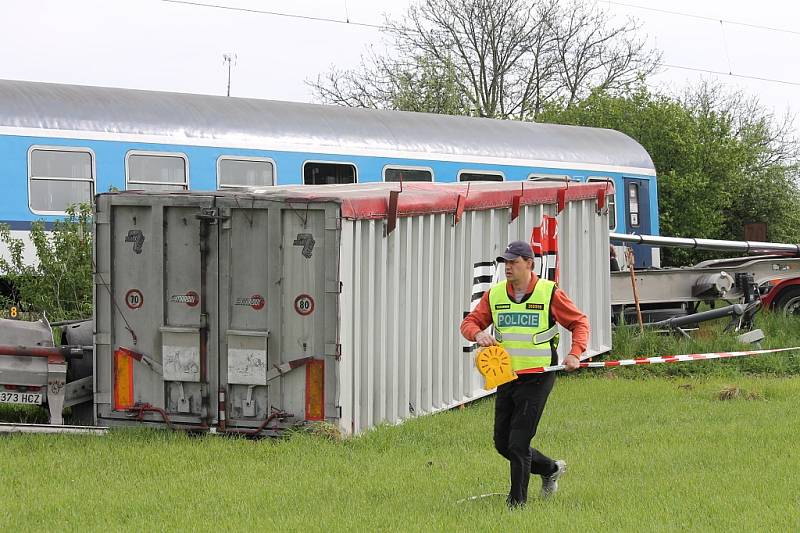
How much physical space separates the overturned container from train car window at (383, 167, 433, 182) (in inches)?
316

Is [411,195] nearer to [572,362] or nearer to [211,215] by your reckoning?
[211,215]

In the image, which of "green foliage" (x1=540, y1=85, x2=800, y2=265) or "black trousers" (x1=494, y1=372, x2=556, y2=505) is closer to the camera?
"black trousers" (x1=494, y1=372, x2=556, y2=505)

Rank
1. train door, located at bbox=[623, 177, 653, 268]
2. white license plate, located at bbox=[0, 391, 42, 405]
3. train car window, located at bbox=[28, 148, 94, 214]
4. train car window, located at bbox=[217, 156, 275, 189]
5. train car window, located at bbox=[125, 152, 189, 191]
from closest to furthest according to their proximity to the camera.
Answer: white license plate, located at bbox=[0, 391, 42, 405], train car window, located at bbox=[28, 148, 94, 214], train car window, located at bbox=[125, 152, 189, 191], train car window, located at bbox=[217, 156, 275, 189], train door, located at bbox=[623, 177, 653, 268]

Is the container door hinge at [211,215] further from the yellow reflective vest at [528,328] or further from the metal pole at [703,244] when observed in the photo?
the metal pole at [703,244]

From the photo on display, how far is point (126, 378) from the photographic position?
10.7 meters

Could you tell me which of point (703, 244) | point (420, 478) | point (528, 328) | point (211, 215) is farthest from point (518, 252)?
point (703, 244)

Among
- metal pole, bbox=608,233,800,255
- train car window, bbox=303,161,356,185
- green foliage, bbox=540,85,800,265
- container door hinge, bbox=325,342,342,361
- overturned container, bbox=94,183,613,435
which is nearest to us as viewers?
container door hinge, bbox=325,342,342,361

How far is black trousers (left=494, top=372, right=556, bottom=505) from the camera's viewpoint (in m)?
7.59

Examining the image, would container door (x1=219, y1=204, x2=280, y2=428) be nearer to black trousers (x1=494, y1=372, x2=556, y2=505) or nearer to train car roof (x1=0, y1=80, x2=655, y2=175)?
black trousers (x1=494, y1=372, x2=556, y2=505)

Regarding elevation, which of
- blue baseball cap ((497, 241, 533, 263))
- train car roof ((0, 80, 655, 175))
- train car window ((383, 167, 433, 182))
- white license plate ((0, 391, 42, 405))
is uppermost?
train car roof ((0, 80, 655, 175))

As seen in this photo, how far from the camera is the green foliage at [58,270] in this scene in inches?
625

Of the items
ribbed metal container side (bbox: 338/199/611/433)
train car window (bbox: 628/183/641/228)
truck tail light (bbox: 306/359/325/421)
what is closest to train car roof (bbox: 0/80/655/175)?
train car window (bbox: 628/183/641/228)

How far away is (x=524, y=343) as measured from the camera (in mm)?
7699

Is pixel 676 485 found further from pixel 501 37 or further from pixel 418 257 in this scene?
pixel 501 37
